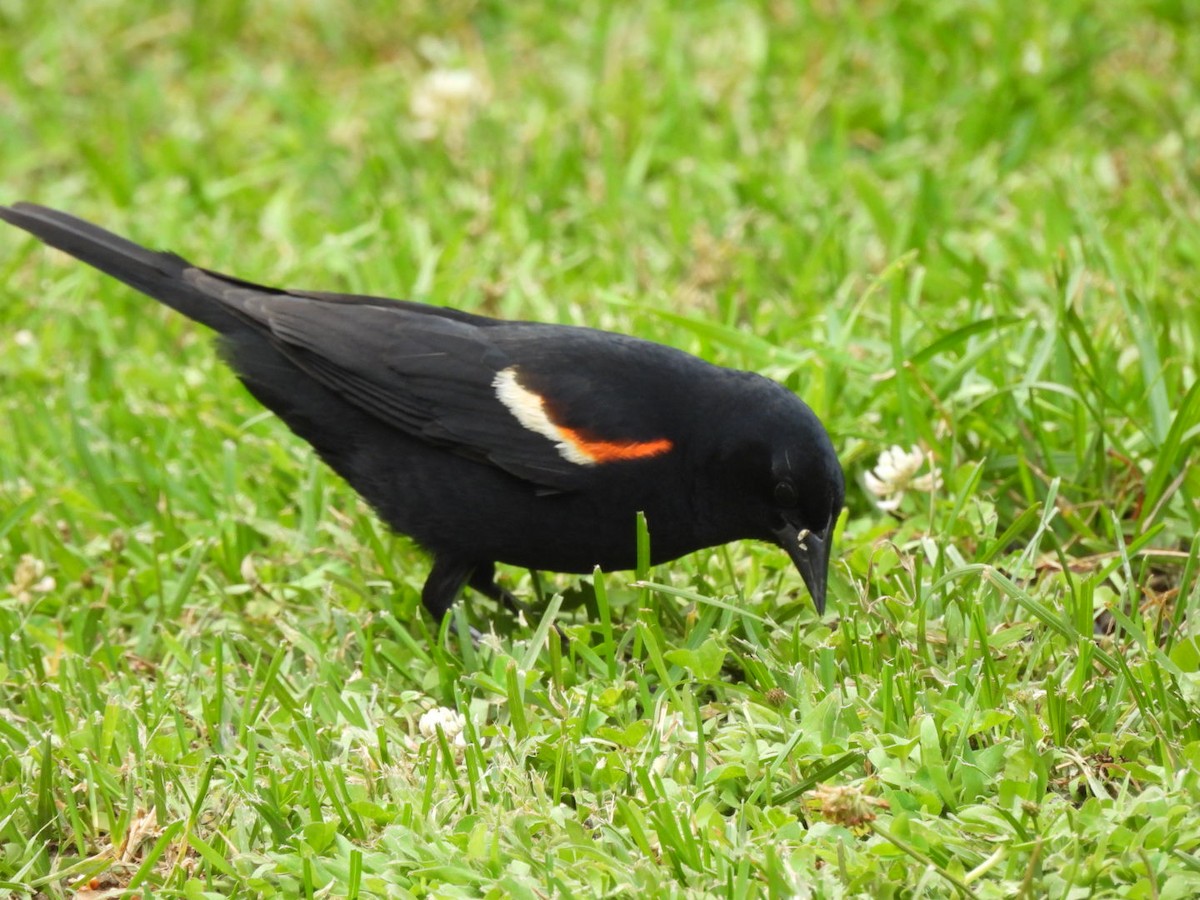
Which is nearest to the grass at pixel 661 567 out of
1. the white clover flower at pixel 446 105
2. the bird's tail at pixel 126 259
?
the white clover flower at pixel 446 105

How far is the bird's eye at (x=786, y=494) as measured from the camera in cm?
362

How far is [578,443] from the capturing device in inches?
150

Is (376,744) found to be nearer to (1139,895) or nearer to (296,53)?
(1139,895)

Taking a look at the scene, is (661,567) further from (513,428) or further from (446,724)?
(446,724)

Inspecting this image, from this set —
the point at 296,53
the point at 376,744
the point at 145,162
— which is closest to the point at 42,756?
the point at 376,744

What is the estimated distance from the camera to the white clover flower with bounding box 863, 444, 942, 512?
3.96m

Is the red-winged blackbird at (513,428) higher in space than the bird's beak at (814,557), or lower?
higher

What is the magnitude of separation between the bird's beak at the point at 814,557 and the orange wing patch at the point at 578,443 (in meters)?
0.40

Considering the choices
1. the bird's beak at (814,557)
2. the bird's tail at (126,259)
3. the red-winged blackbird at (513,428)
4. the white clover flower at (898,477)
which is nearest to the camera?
the bird's beak at (814,557)

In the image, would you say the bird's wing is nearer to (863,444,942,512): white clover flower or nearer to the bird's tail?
the bird's tail

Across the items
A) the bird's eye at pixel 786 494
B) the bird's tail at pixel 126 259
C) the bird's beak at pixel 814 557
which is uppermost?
the bird's tail at pixel 126 259

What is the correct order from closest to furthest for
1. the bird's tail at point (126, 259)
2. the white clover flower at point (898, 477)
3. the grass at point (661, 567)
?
the grass at point (661, 567), the white clover flower at point (898, 477), the bird's tail at point (126, 259)

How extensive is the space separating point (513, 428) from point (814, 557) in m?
0.84

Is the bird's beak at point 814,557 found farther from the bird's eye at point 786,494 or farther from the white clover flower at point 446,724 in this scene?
the white clover flower at point 446,724
